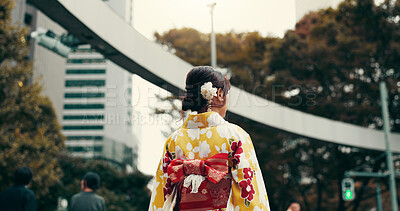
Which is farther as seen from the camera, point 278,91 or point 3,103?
point 278,91

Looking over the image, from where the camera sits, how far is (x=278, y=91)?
1609 centimetres

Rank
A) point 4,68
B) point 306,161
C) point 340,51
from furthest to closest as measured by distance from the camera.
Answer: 1. point 306,161
2. point 340,51
3. point 4,68

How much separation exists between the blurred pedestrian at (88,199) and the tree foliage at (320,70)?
1080cm

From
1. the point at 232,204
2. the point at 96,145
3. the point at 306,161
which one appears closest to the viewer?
the point at 232,204

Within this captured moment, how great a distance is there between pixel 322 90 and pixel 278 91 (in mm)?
1741

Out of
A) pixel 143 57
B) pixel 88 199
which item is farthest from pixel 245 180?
pixel 143 57

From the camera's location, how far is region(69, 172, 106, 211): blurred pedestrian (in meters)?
4.91

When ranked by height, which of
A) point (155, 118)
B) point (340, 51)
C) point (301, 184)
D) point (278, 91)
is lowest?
point (301, 184)

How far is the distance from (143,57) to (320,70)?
32.1 ft

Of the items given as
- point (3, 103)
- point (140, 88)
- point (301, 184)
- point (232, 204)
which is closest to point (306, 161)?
point (301, 184)

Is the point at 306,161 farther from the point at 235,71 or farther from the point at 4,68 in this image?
the point at 4,68

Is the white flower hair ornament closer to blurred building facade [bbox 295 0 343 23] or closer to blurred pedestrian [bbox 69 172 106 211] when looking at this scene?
blurred pedestrian [bbox 69 172 106 211]

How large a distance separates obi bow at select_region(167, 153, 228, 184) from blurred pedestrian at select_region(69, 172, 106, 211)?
9.78 ft

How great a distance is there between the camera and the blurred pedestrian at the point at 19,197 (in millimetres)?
4578
